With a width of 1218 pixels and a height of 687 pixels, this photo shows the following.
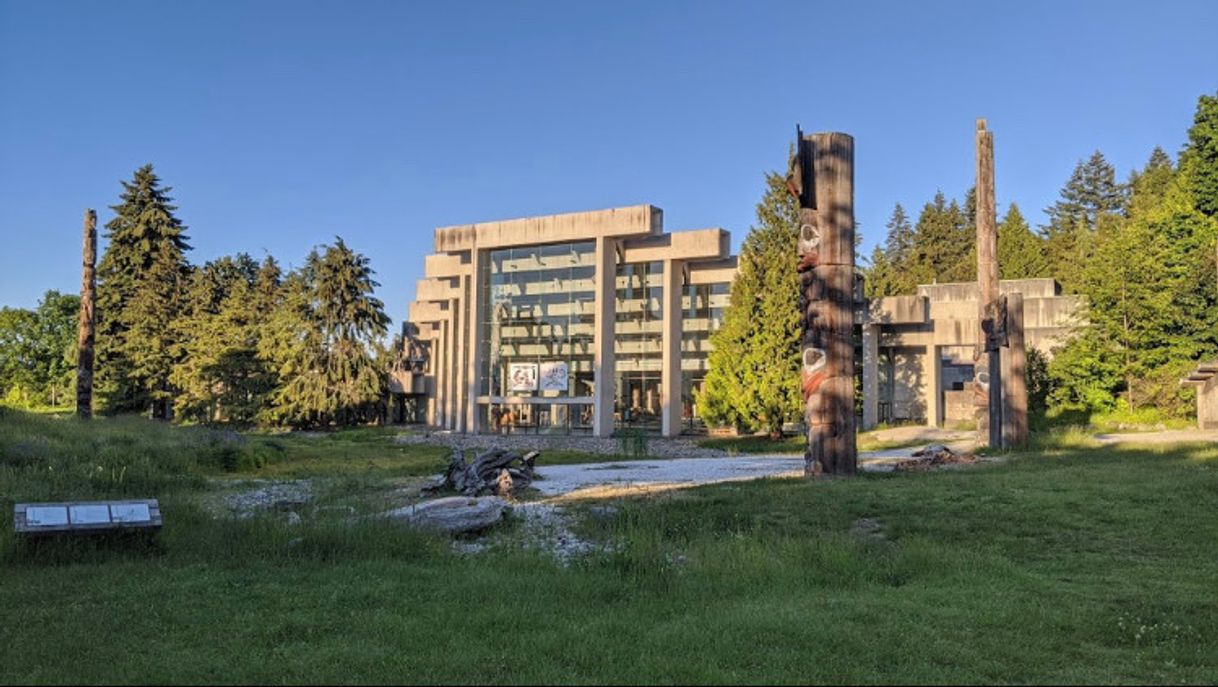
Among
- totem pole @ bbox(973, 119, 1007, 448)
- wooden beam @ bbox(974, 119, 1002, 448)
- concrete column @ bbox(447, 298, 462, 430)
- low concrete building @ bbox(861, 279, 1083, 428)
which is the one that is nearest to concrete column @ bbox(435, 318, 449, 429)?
concrete column @ bbox(447, 298, 462, 430)

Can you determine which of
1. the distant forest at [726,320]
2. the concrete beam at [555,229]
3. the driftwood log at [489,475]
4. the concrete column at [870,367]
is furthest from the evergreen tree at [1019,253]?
the driftwood log at [489,475]

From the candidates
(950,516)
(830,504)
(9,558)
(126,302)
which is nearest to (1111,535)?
(950,516)

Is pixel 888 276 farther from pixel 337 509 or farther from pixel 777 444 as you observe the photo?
pixel 337 509

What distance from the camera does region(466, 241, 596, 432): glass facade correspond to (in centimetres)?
4066

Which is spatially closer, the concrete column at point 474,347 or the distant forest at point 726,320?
the distant forest at point 726,320

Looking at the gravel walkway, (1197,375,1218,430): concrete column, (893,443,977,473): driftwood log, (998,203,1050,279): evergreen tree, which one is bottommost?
the gravel walkway

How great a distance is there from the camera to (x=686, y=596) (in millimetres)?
7227

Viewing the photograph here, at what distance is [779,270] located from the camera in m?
33.5

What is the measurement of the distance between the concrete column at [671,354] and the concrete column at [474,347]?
949cm

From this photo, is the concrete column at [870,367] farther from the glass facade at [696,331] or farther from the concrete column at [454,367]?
the concrete column at [454,367]

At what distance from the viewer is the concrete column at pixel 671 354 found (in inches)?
1526

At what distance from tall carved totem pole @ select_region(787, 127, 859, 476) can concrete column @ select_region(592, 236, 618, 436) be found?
23.5m

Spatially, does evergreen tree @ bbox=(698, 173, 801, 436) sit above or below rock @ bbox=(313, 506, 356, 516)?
above

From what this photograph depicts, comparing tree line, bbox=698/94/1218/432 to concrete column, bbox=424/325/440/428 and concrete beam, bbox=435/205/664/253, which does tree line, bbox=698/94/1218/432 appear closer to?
concrete beam, bbox=435/205/664/253
